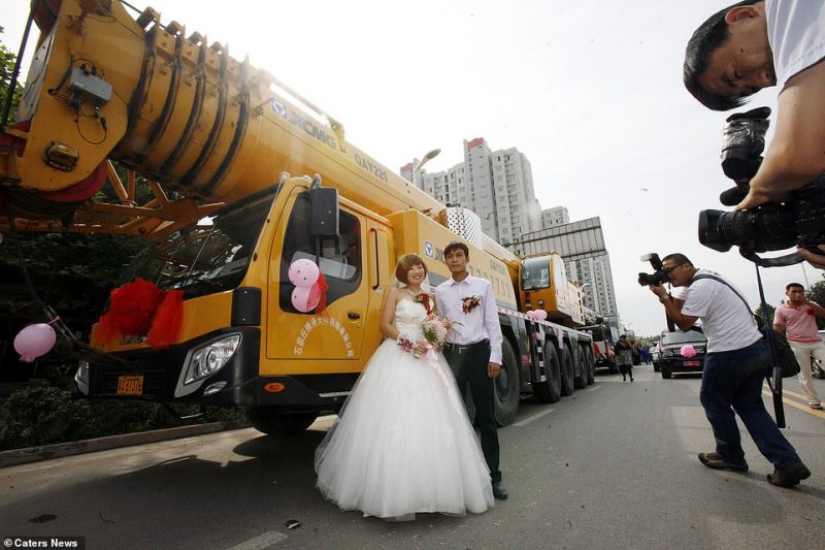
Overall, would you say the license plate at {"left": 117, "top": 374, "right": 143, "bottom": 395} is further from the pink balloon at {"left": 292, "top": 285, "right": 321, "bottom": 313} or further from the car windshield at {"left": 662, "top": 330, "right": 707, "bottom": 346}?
the car windshield at {"left": 662, "top": 330, "right": 707, "bottom": 346}

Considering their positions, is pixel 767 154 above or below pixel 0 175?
below

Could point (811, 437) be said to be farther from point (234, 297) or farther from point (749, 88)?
point (234, 297)

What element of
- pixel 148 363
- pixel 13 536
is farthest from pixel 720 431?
pixel 13 536

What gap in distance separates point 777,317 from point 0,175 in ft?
30.8

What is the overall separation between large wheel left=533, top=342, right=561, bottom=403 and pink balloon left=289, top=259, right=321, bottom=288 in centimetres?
547

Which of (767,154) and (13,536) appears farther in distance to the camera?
(13,536)

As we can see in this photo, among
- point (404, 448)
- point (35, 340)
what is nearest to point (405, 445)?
point (404, 448)

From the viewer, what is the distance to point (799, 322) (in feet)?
19.9

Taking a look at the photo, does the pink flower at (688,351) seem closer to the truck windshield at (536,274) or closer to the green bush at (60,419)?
the truck windshield at (536,274)

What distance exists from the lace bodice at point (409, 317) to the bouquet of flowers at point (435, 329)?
0.05 metres

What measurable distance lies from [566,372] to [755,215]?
8.06m

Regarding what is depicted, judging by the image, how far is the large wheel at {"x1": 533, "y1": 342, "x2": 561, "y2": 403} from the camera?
23.9 feet

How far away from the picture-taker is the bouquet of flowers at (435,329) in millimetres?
3027

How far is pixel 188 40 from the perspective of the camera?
10.5 ft
